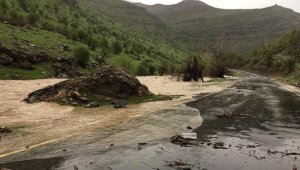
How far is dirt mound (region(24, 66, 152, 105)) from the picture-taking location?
25.4 m

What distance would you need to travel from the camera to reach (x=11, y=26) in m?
58.3

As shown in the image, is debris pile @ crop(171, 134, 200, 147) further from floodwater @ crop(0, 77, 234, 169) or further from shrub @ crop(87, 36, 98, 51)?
shrub @ crop(87, 36, 98, 51)

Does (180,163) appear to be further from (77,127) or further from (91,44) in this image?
(91,44)

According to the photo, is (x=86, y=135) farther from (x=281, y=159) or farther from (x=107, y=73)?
(x=107, y=73)

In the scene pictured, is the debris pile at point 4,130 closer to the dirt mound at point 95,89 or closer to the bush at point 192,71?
the dirt mound at point 95,89

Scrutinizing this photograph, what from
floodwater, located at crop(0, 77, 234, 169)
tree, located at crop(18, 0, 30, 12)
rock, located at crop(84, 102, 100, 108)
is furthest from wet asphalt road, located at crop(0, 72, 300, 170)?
tree, located at crop(18, 0, 30, 12)

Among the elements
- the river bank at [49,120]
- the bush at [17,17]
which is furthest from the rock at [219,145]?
the bush at [17,17]

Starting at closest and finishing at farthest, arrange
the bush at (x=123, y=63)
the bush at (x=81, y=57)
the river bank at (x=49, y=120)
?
the river bank at (x=49, y=120), the bush at (x=81, y=57), the bush at (x=123, y=63)

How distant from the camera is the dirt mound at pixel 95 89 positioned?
83.2ft

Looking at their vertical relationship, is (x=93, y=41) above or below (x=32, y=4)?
below

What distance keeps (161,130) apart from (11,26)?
4662 centimetres

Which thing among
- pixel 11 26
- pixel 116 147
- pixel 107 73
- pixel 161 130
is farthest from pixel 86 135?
pixel 11 26

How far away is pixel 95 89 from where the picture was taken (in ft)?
89.5

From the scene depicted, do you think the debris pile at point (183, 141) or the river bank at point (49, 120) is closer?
the river bank at point (49, 120)
